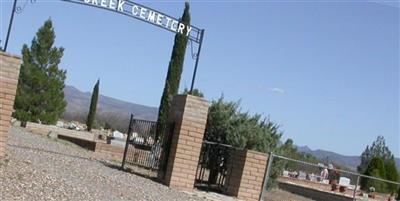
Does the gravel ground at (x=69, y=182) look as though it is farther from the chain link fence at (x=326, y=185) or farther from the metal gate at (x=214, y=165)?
the chain link fence at (x=326, y=185)

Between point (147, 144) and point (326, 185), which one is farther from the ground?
point (147, 144)

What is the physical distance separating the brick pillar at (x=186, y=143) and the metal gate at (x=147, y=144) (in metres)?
0.36

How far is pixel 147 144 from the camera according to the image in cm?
1492

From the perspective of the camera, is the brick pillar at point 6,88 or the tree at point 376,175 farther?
the tree at point 376,175

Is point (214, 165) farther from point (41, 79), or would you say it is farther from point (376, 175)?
point (41, 79)

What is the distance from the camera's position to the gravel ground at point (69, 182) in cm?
937

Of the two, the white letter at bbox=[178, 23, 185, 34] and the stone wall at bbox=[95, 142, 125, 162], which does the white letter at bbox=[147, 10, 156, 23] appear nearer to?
the white letter at bbox=[178, 23, 185, 34]

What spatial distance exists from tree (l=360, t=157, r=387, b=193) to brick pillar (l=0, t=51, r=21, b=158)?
24.2 m

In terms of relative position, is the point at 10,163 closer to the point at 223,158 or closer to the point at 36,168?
the point at 36,168

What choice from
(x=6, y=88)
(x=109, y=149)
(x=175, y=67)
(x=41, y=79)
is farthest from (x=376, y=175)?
(x=6, y=88)

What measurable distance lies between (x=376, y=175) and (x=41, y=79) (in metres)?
19.6

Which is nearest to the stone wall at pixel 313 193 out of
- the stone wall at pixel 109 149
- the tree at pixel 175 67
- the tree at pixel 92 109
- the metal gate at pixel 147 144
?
the stone wall at pixel 109 149

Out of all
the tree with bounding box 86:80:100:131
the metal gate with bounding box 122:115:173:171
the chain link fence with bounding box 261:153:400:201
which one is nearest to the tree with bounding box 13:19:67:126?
the tree with bounding box 86:80:100:131

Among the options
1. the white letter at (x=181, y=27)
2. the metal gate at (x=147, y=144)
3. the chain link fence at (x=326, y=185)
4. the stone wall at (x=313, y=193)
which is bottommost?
the stone wall at (x=313, y=193)
